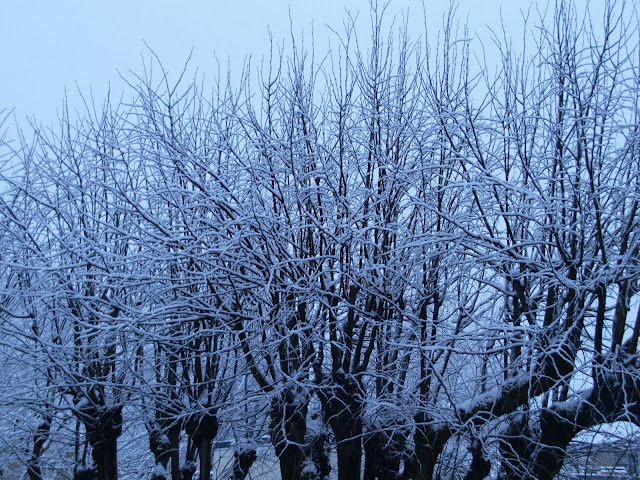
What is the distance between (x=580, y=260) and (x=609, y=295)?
31.3 inches

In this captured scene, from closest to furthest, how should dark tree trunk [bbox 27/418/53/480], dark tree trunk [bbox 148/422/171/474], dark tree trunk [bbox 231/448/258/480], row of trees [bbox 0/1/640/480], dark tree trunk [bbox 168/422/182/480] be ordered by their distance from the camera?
row of trees [bbox 0/1/640/480] → dark tree trunk [bbox 231/448/258/480] → dark tree trunk [bbox 148/422/171/474] → dark tree trunk [bbox 168/422/182/480] → dark tree trunk [bbox 27/418/53/480]

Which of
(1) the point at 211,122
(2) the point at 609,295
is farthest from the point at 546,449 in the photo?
(1) the point at 211,122

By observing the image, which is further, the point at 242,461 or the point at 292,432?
the point at 242,461

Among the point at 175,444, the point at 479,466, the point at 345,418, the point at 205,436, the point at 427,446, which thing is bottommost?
the point at 175,444

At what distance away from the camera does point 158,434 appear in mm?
8891

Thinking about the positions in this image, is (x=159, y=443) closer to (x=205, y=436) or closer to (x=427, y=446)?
(x=205, y=436)

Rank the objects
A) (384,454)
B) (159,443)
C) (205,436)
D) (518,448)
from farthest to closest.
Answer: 1. (159,443)
2. (205,436)
3. (384,454)
4. (518,448)

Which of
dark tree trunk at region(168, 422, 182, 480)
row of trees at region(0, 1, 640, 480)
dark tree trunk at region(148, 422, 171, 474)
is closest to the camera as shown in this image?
row of trees at region(0, 1, 640, 480)

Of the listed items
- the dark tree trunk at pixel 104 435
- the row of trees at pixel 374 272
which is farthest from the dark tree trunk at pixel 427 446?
the dark tree trunk at pixel 104 435

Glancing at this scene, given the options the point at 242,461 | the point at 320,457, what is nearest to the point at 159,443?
the point at 242,461

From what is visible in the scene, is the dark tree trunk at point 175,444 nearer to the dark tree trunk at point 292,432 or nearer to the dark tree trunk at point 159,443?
the dark tree trunk at point 159,443

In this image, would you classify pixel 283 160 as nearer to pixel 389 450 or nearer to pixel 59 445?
pixel 389 450

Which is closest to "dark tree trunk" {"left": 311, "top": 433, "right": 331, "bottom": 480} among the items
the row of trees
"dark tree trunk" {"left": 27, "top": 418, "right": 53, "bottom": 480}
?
the row of trees

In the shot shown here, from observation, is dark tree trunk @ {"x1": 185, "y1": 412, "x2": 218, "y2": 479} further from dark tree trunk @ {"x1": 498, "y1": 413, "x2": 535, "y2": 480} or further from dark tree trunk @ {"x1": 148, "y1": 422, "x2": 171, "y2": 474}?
dark tree trunk @ {"x1": 498, "y1": 413, "x2": 535, "y2": 480}
